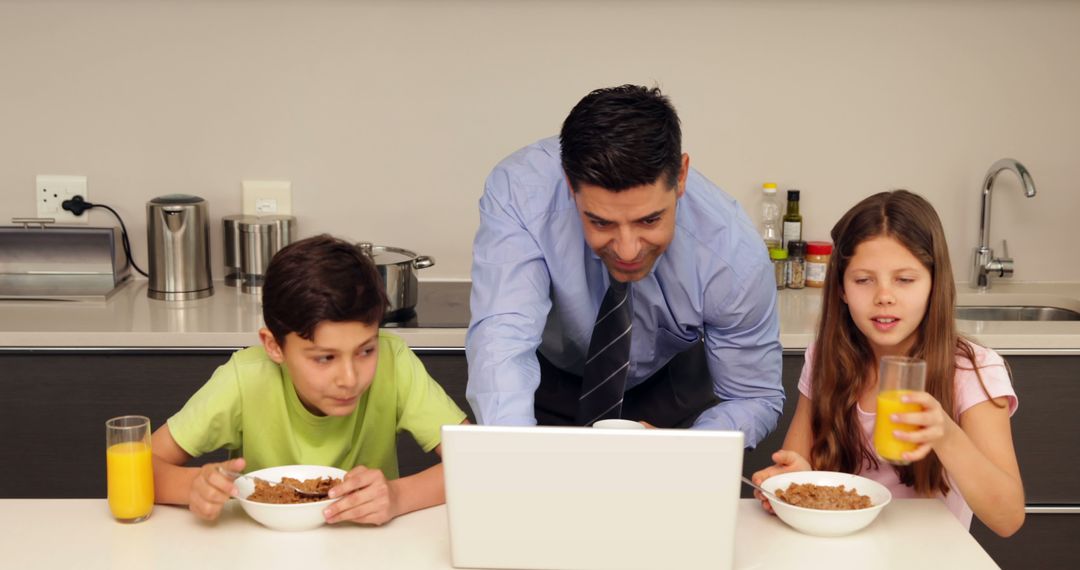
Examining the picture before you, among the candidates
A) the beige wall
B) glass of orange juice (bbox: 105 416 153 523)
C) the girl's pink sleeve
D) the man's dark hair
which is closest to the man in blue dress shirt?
the man's dark hair

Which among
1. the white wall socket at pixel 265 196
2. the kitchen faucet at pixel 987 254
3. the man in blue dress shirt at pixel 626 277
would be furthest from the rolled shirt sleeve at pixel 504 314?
the kitchen faucet at pixel 987 254

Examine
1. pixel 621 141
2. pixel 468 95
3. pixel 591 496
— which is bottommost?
pixel 591 496

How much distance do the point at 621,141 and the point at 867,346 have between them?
56cm

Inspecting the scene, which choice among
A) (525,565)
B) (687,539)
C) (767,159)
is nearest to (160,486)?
(525,565)

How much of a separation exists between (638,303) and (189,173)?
141 centimetres

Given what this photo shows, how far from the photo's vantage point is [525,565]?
4.30ft

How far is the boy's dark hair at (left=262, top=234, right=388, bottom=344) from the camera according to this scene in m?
1.64

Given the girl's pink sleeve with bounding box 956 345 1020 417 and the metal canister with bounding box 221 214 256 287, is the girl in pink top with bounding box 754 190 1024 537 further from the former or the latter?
the metal canister with bounding box 221 214 256 287

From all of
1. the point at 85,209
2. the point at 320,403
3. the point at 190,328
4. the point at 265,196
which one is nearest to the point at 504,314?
→ the point at 320,403

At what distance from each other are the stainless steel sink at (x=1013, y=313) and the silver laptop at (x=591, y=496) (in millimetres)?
1821

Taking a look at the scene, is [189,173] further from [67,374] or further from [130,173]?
[67,374]

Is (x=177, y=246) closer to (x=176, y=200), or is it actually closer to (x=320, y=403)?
(x=176, y=200)

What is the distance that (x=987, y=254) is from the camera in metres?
2.92

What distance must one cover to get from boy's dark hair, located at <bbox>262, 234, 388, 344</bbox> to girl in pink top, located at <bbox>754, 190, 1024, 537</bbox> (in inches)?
24.3
